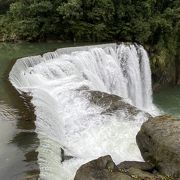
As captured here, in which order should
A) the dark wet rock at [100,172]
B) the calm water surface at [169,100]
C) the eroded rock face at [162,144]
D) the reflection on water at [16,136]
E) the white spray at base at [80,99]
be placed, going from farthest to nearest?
the calm water surface at [169,100], the white spray at base at [80,99], the eroded rock face at [162,144], the reflection on water at [16,136], the dark wet rock at [100,172]

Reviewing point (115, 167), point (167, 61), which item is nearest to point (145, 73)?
point (167, 61)

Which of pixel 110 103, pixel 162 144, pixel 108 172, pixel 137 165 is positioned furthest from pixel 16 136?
pixel 162 144

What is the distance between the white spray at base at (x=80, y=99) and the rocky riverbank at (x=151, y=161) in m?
0.64

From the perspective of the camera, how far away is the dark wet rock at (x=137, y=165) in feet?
29.6

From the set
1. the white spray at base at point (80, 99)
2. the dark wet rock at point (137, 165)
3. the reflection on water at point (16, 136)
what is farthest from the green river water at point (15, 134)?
the dark wet rock at point (137, 165)

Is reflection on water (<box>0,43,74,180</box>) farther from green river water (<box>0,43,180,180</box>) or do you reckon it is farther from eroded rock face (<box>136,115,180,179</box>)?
eroded rock face (<box>136,115,180,179</box>)

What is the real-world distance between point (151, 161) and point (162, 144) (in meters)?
0.67

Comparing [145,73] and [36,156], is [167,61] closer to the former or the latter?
[145,73]

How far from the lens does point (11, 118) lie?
11.2 meters

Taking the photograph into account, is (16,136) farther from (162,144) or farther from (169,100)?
(169,100)

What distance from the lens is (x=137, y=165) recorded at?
29.9 ft

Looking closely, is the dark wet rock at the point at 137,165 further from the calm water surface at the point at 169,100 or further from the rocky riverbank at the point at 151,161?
the calm water surface at the point at 169,100

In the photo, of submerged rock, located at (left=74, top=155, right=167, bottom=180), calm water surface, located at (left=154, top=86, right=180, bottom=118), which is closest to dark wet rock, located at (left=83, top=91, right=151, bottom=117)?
submerged rock, located at (left=74, top=155, right=167, bottom=180)

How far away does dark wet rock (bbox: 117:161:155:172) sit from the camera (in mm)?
9008
